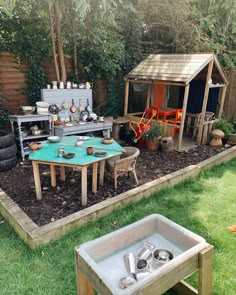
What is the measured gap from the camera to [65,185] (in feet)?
14.0

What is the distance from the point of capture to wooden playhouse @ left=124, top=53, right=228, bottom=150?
5.80 m

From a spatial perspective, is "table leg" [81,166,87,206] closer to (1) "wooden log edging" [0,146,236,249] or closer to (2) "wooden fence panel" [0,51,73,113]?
(1) "wooden log edging" [0,146,236,249]

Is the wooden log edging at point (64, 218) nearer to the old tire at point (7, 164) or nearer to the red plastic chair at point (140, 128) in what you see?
the old tire at point (7, 164)

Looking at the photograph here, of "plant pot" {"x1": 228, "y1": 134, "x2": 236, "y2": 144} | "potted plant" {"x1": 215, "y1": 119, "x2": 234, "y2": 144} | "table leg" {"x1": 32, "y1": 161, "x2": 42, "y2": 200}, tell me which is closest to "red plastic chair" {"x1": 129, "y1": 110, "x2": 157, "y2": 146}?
"potted plant" {"x1": 215, "y1": 119, "x2": 234, "y2": 144}

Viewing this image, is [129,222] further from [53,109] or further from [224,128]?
[224,128]

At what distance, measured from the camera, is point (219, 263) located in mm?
2719

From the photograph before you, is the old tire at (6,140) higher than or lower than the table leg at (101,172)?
higher

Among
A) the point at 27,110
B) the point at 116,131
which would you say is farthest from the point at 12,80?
the point at 116,131

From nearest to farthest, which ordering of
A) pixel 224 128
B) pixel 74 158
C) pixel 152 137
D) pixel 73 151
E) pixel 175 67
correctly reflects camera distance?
pixel 74 158, pixel 73 151, pixel 152 137, pixel 175 67, pixel 224 128

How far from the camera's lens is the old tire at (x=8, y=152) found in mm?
4695

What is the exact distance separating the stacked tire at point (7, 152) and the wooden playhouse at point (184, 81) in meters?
3.36

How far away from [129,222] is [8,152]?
278cm

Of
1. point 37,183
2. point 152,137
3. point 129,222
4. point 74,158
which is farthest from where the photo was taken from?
point 152,137

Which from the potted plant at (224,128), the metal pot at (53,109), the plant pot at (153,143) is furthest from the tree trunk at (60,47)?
the potted plant at (224,128)
